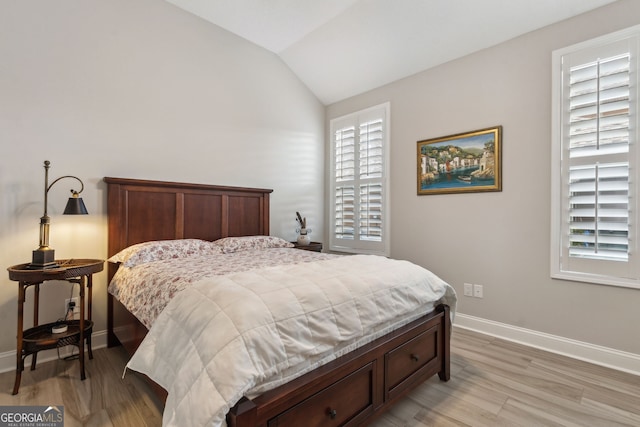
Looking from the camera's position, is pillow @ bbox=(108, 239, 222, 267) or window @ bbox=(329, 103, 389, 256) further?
window @ bbox=(329, 103, 389, 256)

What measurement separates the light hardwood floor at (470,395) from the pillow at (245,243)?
1.17 meters

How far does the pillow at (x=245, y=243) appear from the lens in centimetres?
296

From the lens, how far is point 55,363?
232 cm

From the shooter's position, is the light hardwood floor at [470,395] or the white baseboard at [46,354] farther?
the white baseboard at [46,354]

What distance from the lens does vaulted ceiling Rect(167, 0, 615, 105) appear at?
8.54 ft

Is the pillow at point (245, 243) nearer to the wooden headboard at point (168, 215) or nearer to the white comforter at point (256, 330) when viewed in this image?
the wooden headboard at point (168, 215)

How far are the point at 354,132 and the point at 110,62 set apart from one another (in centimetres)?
266

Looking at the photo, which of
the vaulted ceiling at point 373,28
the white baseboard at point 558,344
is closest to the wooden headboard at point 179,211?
the vaulted ceiling at point 373,28

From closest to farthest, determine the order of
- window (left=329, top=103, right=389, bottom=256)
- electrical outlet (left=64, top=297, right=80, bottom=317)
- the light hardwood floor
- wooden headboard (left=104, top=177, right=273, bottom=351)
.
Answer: the light hardwood floor < electrical outlet (left=64, top=297, right=80, bottom=317) < wooden headboard (left=104, top=177, right=273, bottom=351) < window (left=329, top=103, right=389, bottom=256)

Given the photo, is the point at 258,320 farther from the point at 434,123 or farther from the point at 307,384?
the point at 434,123

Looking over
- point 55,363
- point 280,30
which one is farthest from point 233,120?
point 55,363

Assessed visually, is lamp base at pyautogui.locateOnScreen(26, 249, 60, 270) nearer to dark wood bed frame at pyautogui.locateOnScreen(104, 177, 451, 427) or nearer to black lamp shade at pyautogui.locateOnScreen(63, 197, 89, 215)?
black lamp shade at pyautogui.locateOnScreen(63, 197, 89, 215)

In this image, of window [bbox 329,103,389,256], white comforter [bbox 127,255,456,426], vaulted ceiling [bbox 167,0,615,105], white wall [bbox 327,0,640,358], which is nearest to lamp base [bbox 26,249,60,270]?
white comforter [bbox 127,255,456,426]

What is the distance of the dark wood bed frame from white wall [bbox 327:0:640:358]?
1.08m
